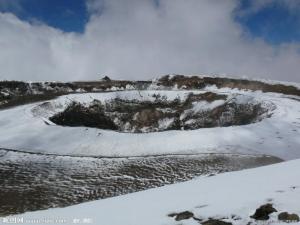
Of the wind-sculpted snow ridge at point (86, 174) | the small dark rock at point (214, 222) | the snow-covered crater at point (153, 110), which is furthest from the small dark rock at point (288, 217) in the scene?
the snow-covered crater at point (153, 110)

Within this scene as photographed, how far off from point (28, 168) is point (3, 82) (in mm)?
52783

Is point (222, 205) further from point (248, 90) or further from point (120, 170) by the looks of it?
point (248, 90)

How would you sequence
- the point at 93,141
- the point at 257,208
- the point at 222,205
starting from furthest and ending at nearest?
the point at 93,141 < the point at 222,205 < the point at 257,208

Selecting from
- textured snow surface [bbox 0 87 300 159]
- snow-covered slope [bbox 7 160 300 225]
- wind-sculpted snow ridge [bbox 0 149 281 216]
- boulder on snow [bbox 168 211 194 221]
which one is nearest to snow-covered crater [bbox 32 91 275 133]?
textured snow surface [bbox 0 87 300 159]

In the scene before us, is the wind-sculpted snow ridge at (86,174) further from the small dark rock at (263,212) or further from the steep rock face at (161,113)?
the steep rock face at (161,113)

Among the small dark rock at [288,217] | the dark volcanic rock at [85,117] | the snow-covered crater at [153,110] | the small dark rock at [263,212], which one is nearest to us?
the small dark rock at [288,217]

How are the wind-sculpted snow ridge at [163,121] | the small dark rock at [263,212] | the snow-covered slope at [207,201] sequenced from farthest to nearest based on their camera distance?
the wind-sculpted snow ridge at [163,121], the snow-covered slope at [207,201], the small dark rock at [263,212]

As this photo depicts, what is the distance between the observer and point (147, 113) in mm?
56062

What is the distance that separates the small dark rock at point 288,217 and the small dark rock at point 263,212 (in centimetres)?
34

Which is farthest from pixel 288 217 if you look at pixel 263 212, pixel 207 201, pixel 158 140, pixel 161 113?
pixel 161 113

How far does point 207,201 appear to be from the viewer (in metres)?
10.9

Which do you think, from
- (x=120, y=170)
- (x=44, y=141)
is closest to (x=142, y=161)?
(x=120, y=170)

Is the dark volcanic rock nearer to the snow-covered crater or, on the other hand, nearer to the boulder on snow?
the snow-covered crater

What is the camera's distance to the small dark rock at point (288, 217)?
8.21m
